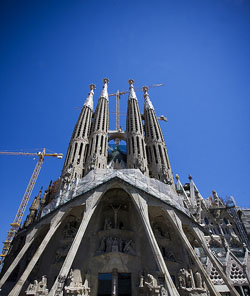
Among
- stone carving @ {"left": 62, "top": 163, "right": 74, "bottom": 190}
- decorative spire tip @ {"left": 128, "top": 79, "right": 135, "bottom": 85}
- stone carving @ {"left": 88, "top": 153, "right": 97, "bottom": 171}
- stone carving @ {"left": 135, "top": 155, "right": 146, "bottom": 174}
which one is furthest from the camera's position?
decorative spire tip @ {"left": 128, "top": 79, "right": 135, "bottom": 85}

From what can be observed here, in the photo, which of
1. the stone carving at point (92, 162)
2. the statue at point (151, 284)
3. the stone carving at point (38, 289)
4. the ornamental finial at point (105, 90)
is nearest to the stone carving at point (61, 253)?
the stone carving at point (38, 289)

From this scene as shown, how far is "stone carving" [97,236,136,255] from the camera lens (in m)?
13.7

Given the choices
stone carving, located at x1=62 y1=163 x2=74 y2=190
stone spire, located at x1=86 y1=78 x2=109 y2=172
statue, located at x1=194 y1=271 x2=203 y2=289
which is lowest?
statue, located at x1=194 y1=271 x2=203 y2=289

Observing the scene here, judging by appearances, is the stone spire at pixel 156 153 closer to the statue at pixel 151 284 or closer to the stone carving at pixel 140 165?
the stone carving at pixel 140 165

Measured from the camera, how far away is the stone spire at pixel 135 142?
21750 millimetres

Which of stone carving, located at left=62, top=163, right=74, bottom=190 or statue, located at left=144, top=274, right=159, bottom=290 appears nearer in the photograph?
statue, located at left=144, top=274, right=159, bottom=290

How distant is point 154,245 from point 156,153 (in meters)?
13.9

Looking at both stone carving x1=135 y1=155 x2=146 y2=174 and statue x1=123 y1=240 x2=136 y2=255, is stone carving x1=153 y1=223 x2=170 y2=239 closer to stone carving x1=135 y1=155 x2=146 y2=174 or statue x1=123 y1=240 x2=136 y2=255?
statue x1=123 y1=240 x2=136 y2=255

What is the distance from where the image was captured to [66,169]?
2017 centimetres

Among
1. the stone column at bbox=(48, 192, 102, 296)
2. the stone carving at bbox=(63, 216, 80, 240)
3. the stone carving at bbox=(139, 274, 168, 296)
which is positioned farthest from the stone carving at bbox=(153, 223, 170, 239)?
the stone carving at bbox=(63, 216, 80, 240)

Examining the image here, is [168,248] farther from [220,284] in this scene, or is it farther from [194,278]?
[220,284]

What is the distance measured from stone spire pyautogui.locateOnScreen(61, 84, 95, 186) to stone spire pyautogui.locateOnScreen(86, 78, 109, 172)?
36.6 inches

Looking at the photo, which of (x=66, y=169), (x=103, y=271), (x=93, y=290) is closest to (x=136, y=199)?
(x=103, y=271)

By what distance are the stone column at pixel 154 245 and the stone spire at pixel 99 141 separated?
7805mm
